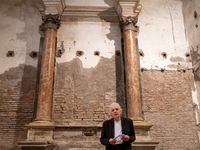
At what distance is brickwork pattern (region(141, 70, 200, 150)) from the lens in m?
6.15

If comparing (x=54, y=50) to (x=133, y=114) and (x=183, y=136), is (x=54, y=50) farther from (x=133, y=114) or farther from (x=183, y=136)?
(x=183, y=136)

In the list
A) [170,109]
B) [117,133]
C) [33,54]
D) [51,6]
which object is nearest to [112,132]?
[117,133]

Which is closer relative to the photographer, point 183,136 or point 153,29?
point 183,136

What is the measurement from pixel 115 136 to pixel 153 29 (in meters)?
5.44

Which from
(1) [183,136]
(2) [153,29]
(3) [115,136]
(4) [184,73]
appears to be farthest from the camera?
(2) [153,29]

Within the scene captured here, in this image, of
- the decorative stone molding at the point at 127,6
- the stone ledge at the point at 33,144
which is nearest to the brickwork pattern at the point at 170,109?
the decorative stone molding at the point at 127,6

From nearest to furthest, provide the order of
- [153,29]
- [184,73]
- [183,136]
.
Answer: [183,136], [184,73], [153,29]

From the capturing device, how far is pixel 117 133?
291 cm

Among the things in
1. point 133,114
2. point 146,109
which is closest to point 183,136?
point 146,109

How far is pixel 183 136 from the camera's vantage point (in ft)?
20.3

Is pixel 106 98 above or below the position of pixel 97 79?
below

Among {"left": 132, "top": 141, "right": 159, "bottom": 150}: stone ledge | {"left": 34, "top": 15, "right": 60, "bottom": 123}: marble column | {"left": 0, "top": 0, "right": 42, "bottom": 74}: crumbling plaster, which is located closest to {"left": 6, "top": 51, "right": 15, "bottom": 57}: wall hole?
{"left": 0, "top": 0, "right": 42, "bottom": 74}: crumbling plaster

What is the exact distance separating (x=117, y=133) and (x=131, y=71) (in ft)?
11.5

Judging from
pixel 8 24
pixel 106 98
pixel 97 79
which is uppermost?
pixel 8 24
